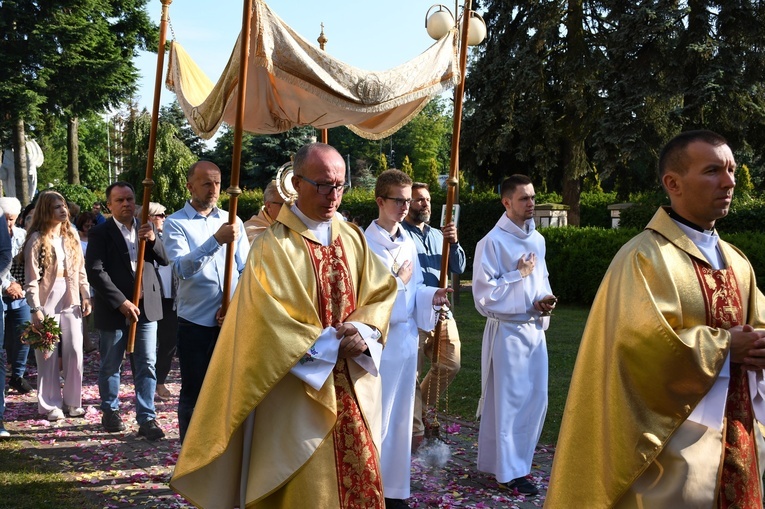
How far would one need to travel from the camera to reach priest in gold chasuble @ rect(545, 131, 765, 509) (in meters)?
3.27

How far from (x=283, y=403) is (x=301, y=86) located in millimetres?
3105

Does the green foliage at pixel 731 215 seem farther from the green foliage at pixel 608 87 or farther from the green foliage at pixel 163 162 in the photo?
the green foliage at pixel 163 162

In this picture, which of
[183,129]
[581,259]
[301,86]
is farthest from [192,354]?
[183,129]

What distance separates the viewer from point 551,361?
10891mm

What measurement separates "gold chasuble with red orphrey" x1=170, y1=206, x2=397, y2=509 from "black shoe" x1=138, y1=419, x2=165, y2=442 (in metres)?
3.53

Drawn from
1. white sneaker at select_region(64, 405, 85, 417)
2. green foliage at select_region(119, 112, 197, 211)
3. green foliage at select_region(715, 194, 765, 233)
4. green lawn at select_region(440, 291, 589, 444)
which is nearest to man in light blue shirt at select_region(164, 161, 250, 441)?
white sneaker at select_region(64, 405, 85, 417)

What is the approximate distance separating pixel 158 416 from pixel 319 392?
4.87m

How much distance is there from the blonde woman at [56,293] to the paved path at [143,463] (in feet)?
0.85

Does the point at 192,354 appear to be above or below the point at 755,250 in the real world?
below

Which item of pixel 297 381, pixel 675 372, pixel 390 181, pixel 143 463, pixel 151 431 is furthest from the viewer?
pixel 151 431

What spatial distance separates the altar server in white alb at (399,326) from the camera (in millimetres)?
5738

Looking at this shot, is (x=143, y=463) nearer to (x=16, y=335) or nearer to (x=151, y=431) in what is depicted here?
(x=151, y=431)

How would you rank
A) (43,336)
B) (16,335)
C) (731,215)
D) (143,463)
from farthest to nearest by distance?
(731,215), (16,335), (43,336), (143,463)

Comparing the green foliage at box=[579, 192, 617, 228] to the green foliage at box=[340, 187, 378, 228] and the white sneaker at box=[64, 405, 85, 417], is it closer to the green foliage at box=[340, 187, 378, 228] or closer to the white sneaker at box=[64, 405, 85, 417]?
the green foliage at box=[340, 187, 378, 228]
